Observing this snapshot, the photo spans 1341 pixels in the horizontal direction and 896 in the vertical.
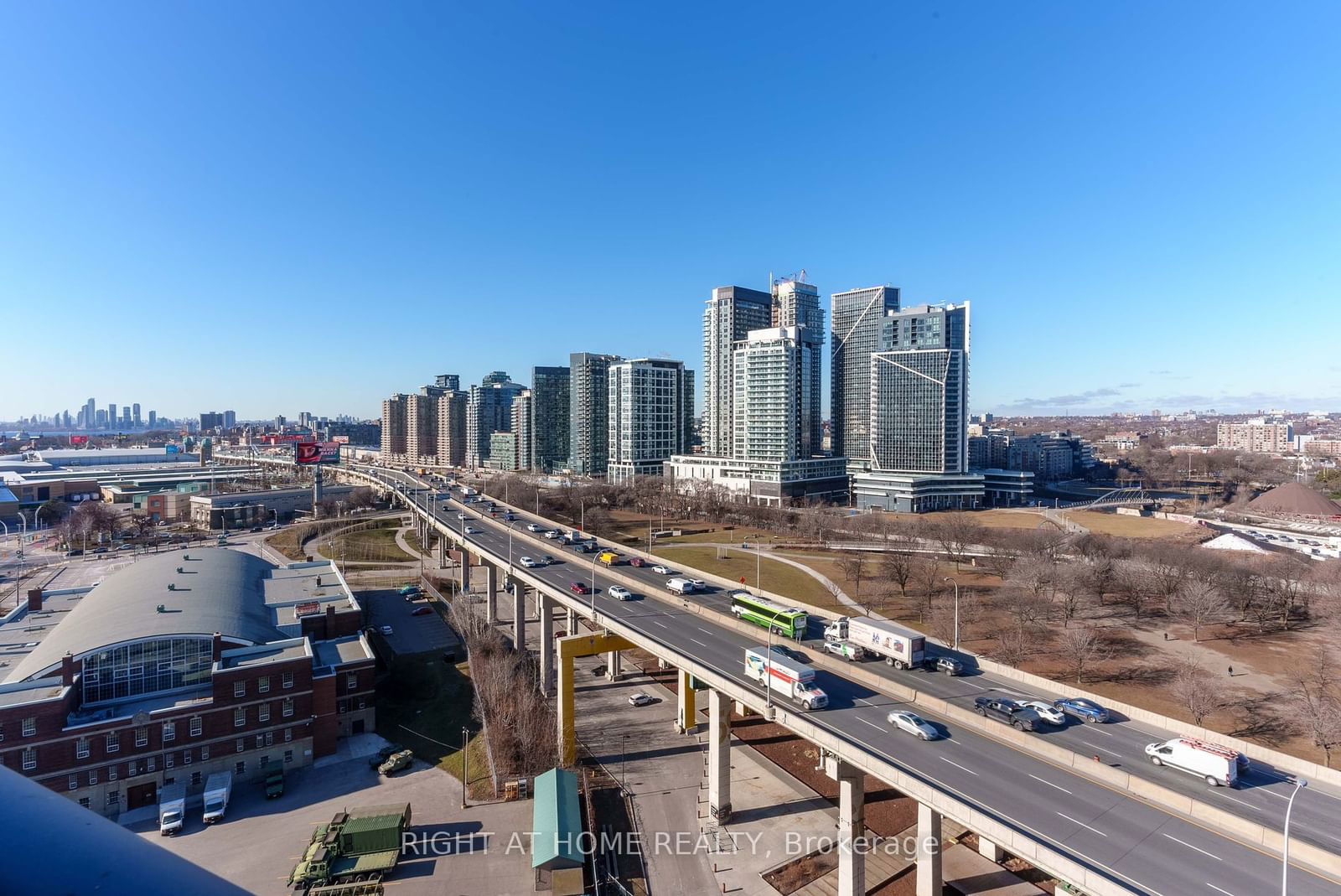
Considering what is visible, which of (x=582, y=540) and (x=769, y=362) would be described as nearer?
(x=582, y=540)

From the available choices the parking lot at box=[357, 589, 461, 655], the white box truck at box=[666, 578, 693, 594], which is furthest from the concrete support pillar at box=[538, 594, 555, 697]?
the parking lot at box=[357, 589, 461, 655]

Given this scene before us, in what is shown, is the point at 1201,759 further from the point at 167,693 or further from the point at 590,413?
the point at 590,413

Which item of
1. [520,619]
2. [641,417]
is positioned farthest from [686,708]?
[641,417]

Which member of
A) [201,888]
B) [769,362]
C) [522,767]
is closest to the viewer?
[201,888]

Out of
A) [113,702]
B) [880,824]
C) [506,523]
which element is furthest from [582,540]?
[880,824]

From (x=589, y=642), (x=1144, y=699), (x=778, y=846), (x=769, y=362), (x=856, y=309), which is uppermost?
(x=856, y=309)

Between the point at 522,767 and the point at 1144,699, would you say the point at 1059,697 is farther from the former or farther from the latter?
the point at 522,767

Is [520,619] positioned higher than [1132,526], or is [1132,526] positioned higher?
[1132,526]
